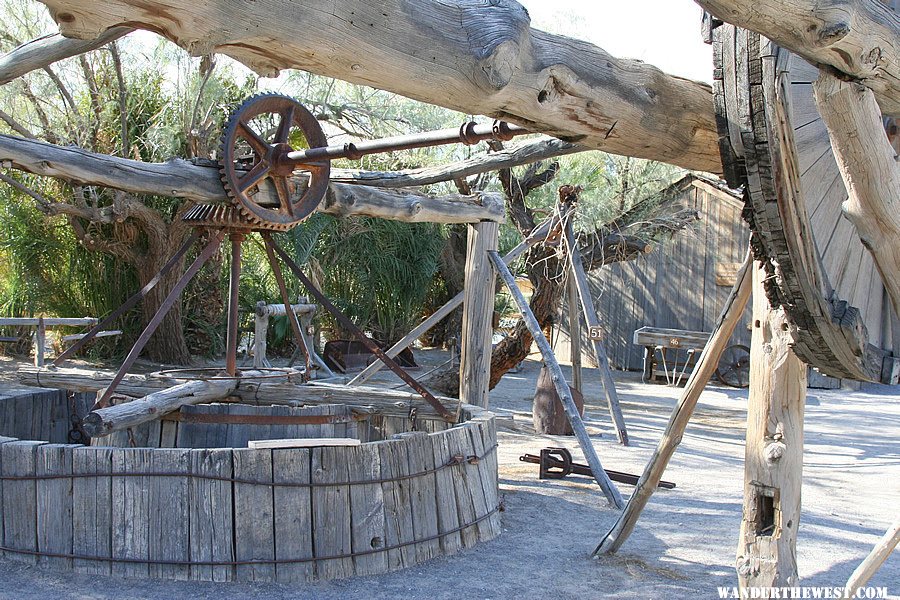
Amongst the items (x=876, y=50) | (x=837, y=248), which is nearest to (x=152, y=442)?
(x=837, y=248)

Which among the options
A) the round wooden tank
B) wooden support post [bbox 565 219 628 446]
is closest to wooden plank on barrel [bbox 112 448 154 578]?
the round wooden tank

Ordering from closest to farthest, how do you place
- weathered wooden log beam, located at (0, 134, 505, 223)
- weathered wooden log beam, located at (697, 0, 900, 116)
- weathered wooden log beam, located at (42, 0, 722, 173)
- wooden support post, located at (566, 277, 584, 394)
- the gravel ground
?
weathered wooden log beam, located at (42, 0, 722, 173) → weathered wooden log beam, located at (697, 0, 900, 116) → the gravel ground → weathered wooden log beam, located at (0, 134, 505, 223) → wooden support post, located at (566, 277, 584, 394)

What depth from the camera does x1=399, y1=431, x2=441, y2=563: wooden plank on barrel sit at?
171 inches

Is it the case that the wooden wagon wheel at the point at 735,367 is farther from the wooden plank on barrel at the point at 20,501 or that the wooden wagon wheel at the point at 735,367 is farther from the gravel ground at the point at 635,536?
the wooden plank on barrel at the point at 20,501

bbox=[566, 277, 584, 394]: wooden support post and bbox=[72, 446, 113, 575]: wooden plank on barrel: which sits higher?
bbox=[566, 277, 584, 394]: wooden support post

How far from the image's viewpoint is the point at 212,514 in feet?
12.9

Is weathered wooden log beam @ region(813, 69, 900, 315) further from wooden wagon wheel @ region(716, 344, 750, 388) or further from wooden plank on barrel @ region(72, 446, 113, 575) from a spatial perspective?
wooden wagon wheel @ region(716, 344, 750, 388)

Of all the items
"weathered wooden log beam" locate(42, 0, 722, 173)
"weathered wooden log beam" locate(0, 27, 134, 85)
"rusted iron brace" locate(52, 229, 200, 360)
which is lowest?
"rusted iron brace" locate(52, 229, 200, 360)

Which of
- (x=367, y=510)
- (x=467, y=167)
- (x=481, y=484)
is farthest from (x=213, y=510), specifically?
(x=467, y=167)

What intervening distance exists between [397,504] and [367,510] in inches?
7.1

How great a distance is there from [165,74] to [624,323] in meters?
8.93

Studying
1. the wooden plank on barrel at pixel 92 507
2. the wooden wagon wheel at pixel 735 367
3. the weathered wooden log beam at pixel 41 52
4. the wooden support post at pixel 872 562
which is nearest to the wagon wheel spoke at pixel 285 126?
the weathered wooden log beam at pixel 41 52

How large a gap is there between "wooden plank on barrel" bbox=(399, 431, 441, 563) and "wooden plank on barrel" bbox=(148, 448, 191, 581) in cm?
111

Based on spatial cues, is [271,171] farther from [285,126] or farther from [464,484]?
[464,484]
